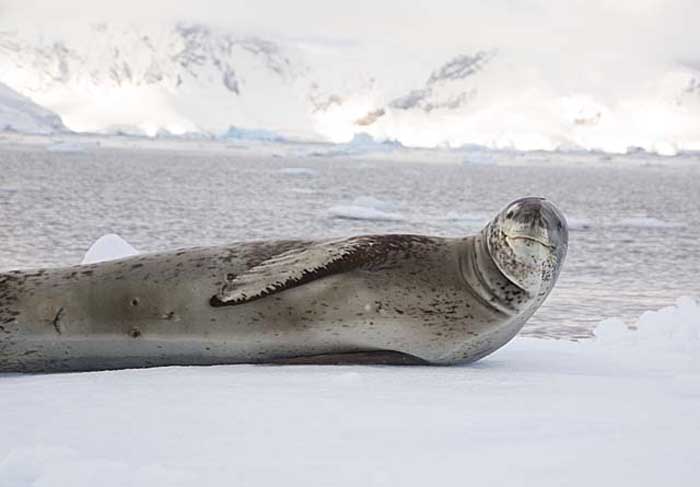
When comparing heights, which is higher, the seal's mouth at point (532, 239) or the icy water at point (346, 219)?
the seal's mouth at point (532, 239)

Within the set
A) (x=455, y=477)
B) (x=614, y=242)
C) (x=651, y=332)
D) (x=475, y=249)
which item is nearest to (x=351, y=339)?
(x=475, y=249)

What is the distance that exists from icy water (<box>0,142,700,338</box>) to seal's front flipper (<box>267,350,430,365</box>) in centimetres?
400

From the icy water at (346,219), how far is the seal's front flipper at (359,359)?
4.00 meters

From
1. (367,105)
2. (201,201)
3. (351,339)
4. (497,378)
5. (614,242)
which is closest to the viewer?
(497,378)

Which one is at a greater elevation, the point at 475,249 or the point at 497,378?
the point at 475,249

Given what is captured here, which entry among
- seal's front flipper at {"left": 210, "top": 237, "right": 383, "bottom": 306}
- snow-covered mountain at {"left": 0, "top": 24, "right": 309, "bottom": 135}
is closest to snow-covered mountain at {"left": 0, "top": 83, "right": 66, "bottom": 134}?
seal's front flipper at {"left": 210, "top": 237, "right": 383, "bottom": 306}

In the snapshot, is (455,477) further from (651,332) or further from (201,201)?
(201,201)

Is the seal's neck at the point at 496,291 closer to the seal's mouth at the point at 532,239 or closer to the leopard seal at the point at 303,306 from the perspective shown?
the leopard seal at the point at 303,306

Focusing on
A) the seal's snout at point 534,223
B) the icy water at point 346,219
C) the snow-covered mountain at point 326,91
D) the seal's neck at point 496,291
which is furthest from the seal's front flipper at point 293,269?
the snow-covered mountain at point 326,91

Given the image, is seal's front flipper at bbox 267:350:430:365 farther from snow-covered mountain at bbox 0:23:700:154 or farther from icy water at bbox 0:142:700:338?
snow-covered mountain at bbox 0:23:700:154

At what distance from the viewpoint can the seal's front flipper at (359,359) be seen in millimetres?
3566

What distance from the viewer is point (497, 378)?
3207 mm

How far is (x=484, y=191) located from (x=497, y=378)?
34.2m

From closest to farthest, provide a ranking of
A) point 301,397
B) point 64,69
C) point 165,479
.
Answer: point 165,479, point 301,397, point 64,69
